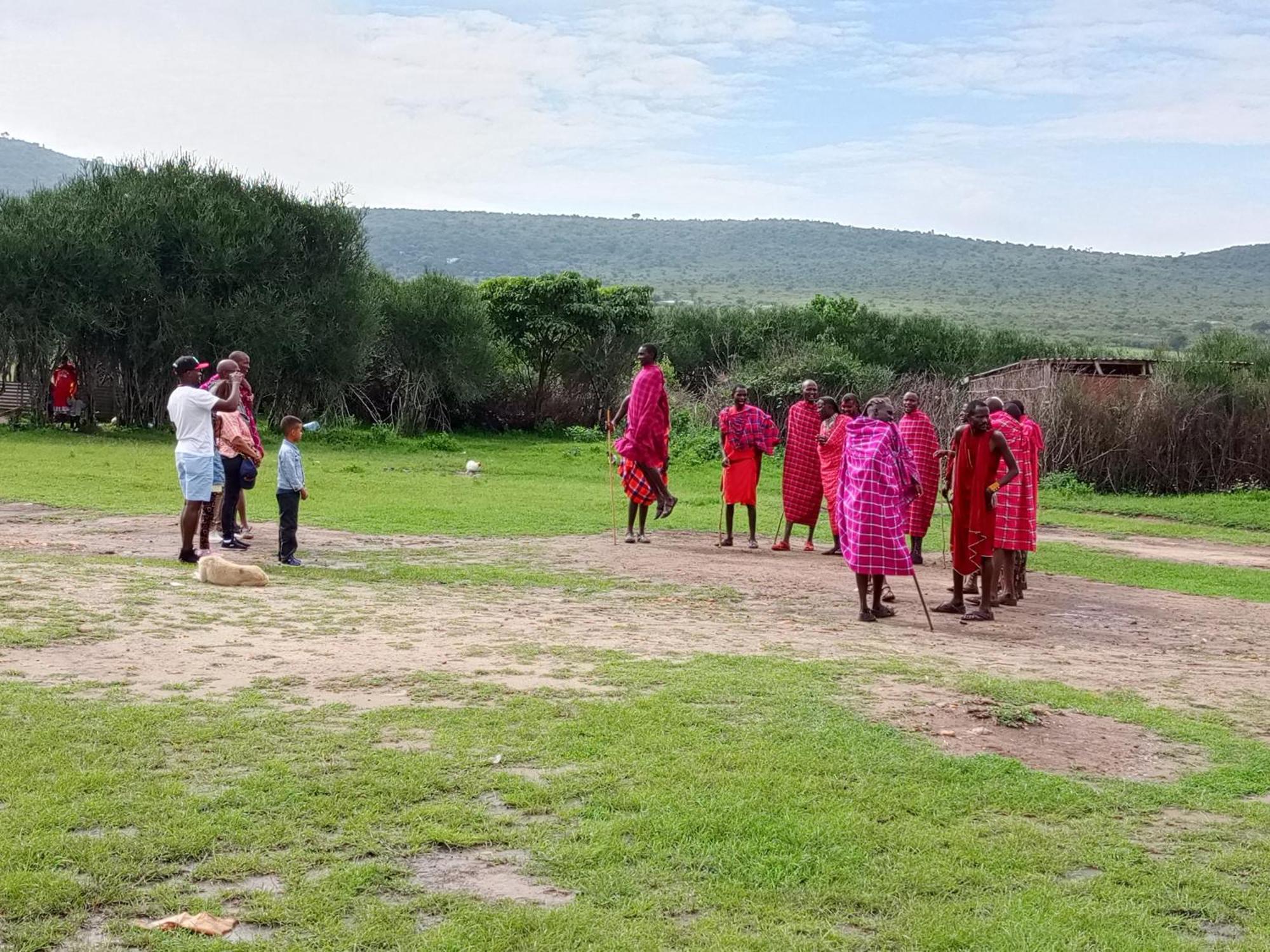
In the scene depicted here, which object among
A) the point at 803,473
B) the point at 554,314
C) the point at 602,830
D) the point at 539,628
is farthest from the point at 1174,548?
the point at 554,314

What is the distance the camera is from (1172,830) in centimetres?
478

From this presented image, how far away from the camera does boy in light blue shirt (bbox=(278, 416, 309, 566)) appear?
10.8 metres

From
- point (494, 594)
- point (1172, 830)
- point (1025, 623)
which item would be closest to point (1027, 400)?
point (1025, 623)

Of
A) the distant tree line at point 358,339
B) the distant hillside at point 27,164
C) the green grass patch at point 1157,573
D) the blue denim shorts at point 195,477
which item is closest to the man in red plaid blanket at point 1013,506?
the green grass patch at point 1157,573

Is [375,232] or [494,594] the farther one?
[375,232]

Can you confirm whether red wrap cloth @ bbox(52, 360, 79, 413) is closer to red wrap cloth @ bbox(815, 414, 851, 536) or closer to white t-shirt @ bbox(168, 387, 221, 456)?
white t-shirt @ bbox(168, 387, 221, 456)

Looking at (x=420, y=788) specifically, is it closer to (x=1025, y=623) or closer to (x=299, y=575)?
(x=299, y=575)

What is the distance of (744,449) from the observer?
14.4 metres

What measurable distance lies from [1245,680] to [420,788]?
5.64 m

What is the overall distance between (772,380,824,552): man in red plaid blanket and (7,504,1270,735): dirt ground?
1.66m

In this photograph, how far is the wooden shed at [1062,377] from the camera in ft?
78.1

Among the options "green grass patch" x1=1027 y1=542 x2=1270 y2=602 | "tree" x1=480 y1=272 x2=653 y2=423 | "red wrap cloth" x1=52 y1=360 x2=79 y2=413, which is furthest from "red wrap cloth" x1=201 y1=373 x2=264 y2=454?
"tree" x1=480 y1=272 x2=653 y2=423

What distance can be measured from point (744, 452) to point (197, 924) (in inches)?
443

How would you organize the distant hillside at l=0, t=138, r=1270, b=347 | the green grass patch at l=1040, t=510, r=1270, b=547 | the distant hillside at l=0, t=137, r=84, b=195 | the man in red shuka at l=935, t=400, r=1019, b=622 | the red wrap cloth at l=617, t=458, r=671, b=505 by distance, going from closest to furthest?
the man in red shuka at l=935, t=400, r=1019, b=622
the red wrap cloth at l=617, t=458, r=671, b=505
the green grass patch at l=1040, t=510, r=1270, b=547
the distant hillside at l=0, t=138, r=1270, b=347
the distant hillside at l=0, t=137, r=84, b=195
